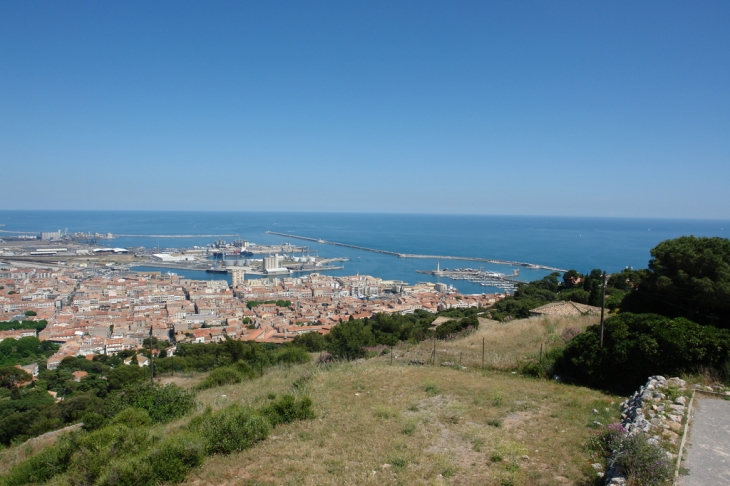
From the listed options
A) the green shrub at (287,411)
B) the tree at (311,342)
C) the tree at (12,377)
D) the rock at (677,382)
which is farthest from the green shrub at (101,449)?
the tree at (12,377)

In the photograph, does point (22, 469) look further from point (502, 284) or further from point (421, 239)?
point (421, 239)

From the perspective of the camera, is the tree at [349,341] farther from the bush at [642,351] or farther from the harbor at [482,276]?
the harbor at [482,276]

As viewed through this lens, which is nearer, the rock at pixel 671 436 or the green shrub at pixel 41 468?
the rock at pixel 671 436

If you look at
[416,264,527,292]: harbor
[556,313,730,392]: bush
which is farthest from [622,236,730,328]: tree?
[416,264,527,292]: harbor

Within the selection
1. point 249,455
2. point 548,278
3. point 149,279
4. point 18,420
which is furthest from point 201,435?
point 149,279

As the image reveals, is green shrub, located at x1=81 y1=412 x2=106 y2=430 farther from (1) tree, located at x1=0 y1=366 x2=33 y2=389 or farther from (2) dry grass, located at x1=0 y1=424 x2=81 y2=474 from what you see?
(1) tree, located at x1=0 y1=366 x2=33 y2=389

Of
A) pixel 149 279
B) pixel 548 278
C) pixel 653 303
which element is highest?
pixel 653 303
